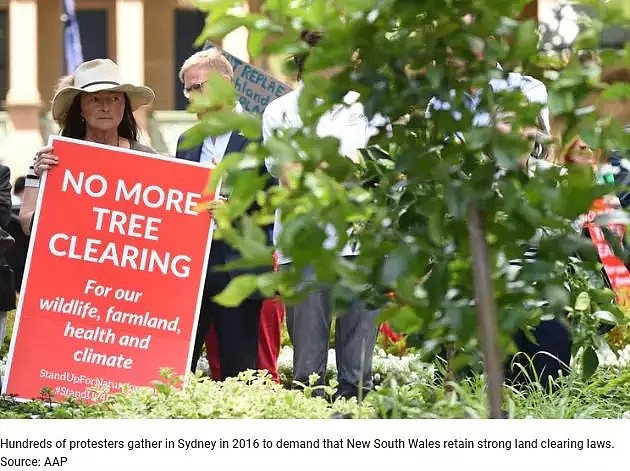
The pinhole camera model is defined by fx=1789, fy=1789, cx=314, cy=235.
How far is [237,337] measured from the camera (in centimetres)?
746

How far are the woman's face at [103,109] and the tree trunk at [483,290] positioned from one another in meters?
3.90

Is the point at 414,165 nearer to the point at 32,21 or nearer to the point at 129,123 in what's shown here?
the point at 129,123

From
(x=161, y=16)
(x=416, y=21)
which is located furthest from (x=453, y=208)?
→ (x=161, y=16)

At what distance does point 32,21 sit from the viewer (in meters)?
36.7

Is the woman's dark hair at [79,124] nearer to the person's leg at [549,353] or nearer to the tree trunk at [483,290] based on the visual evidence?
the person's leg at [549,353]

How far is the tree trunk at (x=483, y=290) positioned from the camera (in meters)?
3.74

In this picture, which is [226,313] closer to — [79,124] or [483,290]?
[79,124]

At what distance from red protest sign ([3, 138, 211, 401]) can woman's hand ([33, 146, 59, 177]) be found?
3 centimetres

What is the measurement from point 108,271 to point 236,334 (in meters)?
0.62

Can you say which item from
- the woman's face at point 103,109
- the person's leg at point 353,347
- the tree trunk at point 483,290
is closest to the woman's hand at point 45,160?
the woman's face at point 103,109

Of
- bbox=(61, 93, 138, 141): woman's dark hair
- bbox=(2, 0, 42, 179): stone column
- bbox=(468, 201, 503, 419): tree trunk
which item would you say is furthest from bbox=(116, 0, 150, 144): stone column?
bbox=(468, 201, 503, 419): tree trunk

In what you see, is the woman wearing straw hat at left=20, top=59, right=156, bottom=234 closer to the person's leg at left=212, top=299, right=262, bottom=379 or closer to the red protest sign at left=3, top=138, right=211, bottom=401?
the red protest sign at left=3, top=138, right=211, bottom=401

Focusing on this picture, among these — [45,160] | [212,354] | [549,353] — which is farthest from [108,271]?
[549,353]

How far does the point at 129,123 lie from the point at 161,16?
2971 centimetres
